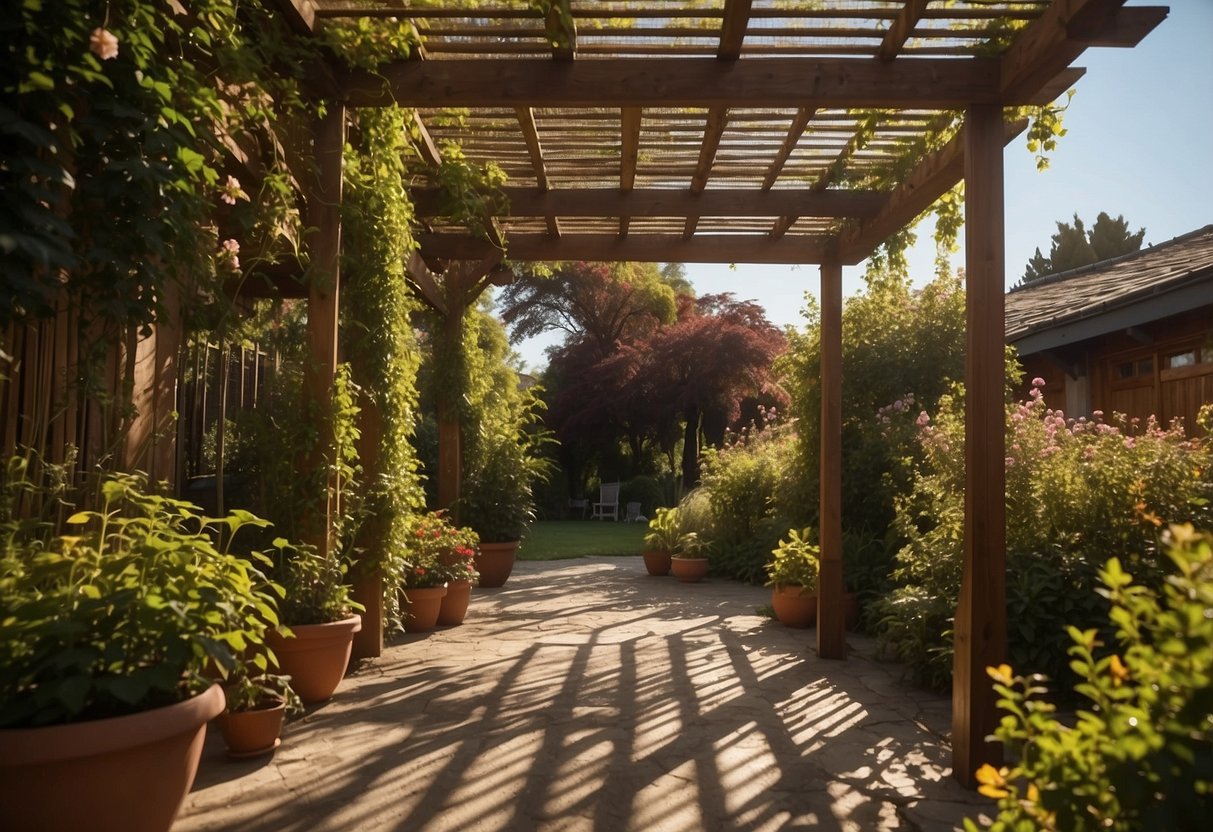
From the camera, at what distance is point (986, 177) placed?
3.62 metres

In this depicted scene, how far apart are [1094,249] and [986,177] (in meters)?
28.3

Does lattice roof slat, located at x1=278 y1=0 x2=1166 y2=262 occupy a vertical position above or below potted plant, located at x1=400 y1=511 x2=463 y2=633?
above

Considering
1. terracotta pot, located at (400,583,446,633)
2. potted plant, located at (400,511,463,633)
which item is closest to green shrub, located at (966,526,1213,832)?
potted plant, located at (400,511,463,633)

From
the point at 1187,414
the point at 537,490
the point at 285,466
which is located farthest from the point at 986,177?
the point at 537,490

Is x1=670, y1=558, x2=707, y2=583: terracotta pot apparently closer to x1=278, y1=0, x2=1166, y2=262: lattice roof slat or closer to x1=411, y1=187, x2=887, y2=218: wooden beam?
x1=411, y1=187, x2=887, y2=218: wooden beam

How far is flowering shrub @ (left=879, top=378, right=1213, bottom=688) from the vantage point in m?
4.56

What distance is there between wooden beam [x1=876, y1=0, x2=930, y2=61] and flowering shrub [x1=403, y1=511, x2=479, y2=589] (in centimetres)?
390

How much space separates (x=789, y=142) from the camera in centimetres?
508

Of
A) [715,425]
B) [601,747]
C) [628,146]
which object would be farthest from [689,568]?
[715,425]

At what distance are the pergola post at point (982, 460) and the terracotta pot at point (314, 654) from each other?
2676 mm

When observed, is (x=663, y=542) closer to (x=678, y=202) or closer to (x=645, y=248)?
(x=645, y=248)

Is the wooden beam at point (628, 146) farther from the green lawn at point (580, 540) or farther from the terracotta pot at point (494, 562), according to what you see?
the green lawn at point (580, 540)

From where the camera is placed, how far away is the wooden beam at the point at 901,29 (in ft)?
11.7

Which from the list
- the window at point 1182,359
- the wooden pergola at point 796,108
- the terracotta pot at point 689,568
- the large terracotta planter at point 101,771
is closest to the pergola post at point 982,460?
the wooden pergola at point 796,108
